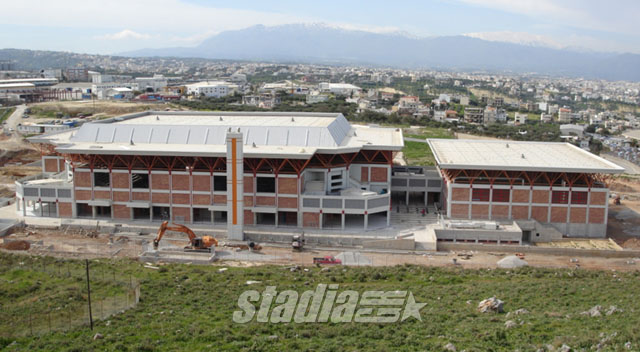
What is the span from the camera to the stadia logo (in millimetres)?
25828

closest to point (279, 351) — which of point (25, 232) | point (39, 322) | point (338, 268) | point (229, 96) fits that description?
point (39, 322)

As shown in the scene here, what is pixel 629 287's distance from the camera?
103 ft

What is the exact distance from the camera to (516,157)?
52.6 meters

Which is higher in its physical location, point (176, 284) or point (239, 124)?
point (239, 124)

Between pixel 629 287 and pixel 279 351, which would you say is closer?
pixel 279 351

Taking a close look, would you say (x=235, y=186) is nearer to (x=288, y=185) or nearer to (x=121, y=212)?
(x=288, y=185)

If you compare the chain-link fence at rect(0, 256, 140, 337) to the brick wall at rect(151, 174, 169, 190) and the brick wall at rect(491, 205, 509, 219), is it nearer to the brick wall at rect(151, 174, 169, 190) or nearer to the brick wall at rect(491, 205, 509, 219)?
the brick wall at rect(151, 174, 169, 190)

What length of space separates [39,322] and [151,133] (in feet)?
97.1

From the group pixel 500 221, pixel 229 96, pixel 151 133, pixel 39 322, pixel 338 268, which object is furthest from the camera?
pixel 229 96

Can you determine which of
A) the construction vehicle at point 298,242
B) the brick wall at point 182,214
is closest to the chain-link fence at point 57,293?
the brick wall at point 182,214

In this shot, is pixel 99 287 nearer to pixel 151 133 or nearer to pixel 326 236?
pixel 326 236

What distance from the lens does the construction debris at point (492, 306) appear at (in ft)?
87.2

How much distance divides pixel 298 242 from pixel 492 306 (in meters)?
19.1

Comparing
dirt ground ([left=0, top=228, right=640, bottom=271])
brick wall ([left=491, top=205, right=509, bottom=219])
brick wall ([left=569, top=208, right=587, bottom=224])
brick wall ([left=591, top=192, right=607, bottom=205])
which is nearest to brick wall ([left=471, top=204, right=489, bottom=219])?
brick wall ([left=491, top=205, right=509, bottom=219])
